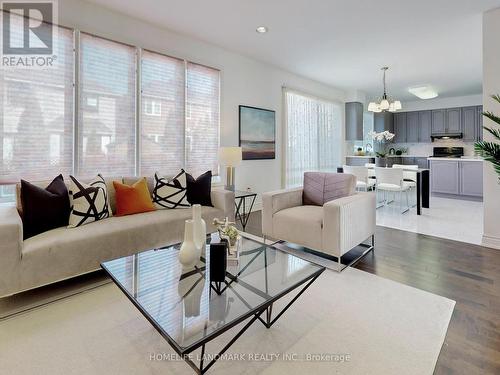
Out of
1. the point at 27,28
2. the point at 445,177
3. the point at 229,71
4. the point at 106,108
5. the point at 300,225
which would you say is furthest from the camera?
the point at 445,177

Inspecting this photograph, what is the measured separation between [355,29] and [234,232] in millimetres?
3307

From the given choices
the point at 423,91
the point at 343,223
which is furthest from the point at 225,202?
the point at 423,91

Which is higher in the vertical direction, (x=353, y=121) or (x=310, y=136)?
(x=353, y=121)

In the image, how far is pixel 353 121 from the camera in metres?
7.02

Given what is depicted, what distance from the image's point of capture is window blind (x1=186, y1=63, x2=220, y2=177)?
12.9 ft

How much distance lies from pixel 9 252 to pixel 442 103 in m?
9.79

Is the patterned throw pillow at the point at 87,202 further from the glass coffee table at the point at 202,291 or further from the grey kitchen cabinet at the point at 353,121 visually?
the grey kitchen cabinet at the point at 353,121

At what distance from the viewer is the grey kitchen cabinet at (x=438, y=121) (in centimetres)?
786

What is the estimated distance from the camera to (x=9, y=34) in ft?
8.61

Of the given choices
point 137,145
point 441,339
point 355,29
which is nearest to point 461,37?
point 355,29

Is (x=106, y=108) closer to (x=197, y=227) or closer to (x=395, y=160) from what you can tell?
(x=197, y=227)

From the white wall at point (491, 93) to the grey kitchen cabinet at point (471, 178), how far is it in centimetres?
344

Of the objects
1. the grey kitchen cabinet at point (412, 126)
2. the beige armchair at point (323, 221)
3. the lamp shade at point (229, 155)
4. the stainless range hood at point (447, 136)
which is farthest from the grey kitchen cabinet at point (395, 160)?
the lamp shade at point (229, 155)

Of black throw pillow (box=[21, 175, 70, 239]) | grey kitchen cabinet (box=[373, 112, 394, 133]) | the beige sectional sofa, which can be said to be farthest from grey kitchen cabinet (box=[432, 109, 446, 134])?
black throw pillow (box=[21, 175, 70, 239])
